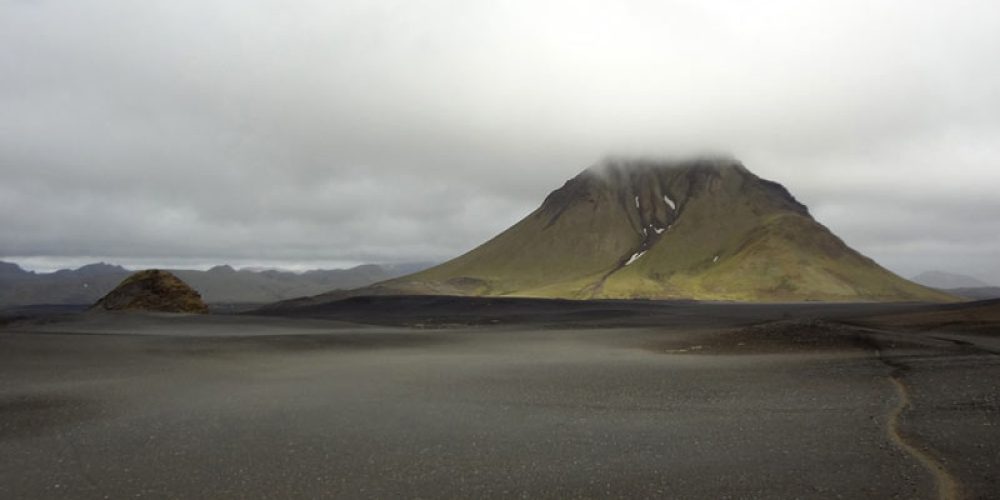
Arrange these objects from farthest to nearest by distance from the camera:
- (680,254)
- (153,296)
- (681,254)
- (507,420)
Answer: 1. (680,254)
2. (681,254)
3. (153,296)
4. (507,420)

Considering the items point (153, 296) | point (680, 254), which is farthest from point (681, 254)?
point (153, 296)

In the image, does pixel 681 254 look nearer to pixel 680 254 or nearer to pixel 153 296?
pixel 680 254

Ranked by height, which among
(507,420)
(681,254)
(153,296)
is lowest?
(507,420)

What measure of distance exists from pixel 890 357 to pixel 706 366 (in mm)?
5428

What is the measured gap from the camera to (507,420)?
1121cm

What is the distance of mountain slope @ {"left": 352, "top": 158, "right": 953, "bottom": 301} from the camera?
11588 cm

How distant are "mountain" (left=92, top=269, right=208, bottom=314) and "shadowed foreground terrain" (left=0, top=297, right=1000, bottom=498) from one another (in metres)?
18.6

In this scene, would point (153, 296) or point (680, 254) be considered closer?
point (153, 296)

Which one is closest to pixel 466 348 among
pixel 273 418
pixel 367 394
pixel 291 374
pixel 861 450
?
pixel 291 374

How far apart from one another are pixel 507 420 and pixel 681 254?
143984 millimetres

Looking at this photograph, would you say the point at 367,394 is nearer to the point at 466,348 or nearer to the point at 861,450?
the point at 861,450

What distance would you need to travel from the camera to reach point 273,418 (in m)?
11.4

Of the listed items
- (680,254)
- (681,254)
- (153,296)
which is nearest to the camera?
(153,296)

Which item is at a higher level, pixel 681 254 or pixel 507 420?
pixel 681 254
